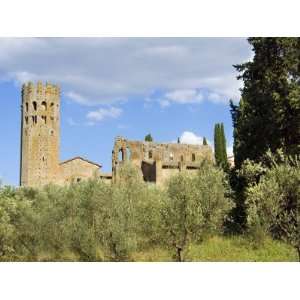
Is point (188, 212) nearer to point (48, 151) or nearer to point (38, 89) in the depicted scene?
point (38, 89)

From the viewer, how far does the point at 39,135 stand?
40438mm

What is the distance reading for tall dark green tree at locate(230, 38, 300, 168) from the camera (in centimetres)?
1688

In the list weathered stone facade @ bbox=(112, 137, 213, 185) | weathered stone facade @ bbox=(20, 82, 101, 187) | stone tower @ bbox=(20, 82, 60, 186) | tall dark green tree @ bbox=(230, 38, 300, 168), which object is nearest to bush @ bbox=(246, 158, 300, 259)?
tall dark green tree @ bbox=(230, 38, 300, 168)

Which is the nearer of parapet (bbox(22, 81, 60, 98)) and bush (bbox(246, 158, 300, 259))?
bush (bbox(246, 158, 300, 259))

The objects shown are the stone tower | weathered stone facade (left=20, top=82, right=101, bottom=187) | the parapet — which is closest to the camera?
the parapet

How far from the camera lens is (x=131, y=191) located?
17.1 metres

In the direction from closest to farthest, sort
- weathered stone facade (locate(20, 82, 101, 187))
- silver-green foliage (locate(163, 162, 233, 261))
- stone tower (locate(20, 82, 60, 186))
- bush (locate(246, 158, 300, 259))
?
1. bush (locate(246, 158, 300, 259))
2. silver-green foliage (locate(163, 162, 233, 261))
3. stone tower (locate(20, 82, 60, 186))
4. weathered stone facade (locate(20, 82, 101, 187))

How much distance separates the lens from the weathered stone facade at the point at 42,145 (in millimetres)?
39312

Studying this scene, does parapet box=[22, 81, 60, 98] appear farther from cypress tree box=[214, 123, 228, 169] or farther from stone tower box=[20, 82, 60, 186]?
cypress tree box=[214, 123, 228, 169]

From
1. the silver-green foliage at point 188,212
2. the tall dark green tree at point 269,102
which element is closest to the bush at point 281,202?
the silver-green foliage at point 188,212

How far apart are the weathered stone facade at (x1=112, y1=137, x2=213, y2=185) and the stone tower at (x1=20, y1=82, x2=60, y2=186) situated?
495cm

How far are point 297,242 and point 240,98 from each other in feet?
27.1

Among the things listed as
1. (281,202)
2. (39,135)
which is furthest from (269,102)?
(39,135)
